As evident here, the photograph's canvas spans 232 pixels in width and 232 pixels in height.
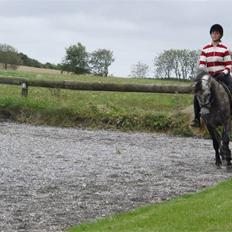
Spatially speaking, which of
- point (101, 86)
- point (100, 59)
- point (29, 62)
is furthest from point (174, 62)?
point (29, 62)

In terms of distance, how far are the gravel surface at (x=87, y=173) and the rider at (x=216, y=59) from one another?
164 centimetres

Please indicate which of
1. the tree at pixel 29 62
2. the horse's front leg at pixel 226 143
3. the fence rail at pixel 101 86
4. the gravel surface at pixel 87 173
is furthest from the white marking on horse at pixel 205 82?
the tree at pixel 29 62

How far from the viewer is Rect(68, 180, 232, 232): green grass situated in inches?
229

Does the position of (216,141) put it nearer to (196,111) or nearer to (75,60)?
(196,111)

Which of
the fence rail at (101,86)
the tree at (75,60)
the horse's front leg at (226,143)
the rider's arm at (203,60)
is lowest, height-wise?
the horse's front leg at (226,143)

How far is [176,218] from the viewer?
6168 mm

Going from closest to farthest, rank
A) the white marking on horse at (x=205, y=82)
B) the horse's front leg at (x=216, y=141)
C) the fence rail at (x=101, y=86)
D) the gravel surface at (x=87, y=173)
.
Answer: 1. the gravel surface at (x=87, y=173)
2. the white marking on horse at (x=205, y=82)
3. the horse's front leg at (x=216, y=141)
4. the fence rail at (x=101, y=86)

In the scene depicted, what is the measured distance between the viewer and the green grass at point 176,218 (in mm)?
5812

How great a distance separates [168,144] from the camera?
45.1 feet

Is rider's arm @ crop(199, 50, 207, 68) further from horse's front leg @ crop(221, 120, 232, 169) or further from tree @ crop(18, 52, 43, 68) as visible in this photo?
tree @ crop(18, 52, 43, 68)

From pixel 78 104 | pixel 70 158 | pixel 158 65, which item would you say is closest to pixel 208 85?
pixel 70 158

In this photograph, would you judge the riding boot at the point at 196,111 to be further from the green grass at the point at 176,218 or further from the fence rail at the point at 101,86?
the fence rail at the point at 101,86

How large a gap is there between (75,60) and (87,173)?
54.7m

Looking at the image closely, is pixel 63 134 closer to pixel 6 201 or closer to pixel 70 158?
pixel 70 158
